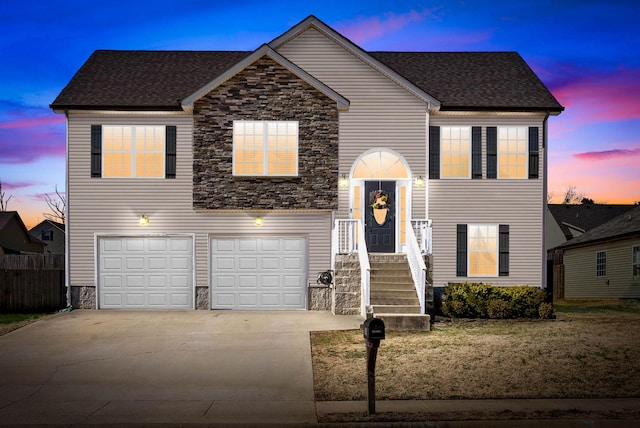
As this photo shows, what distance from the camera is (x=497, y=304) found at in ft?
54.4

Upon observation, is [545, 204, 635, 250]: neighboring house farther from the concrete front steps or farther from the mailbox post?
the mailbox post

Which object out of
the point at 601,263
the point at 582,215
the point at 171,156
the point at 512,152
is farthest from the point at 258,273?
the point at 582,215

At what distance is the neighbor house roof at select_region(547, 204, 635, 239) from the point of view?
46469mm

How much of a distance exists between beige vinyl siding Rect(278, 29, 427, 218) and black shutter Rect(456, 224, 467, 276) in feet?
4.41

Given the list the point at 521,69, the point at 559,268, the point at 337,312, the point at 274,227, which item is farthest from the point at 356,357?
the point at 559,268

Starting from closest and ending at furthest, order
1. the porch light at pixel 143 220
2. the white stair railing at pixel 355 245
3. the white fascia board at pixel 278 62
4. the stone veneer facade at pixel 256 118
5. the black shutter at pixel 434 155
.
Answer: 1. the white stair railing at pixel 355 245
2. the white fascia board at pixel 278 62
3. the stone veneer facade at pixel 256 118
4. the porch light at pixel 143 220
5. the black shutter at pixel 434 155

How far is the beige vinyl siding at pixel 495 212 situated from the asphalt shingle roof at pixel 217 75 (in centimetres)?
66

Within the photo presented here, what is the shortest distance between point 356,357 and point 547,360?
3.50 meters

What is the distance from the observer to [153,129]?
18.7 m

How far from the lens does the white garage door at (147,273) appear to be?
18.6 meters

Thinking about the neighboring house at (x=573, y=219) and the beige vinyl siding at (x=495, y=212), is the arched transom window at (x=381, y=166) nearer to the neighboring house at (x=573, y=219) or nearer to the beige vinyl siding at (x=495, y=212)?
the beige vinyl siding at (x=495, y=212)

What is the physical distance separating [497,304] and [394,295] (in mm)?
2946

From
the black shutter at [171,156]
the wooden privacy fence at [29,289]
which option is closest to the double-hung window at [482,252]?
the black shutter at [171,156]

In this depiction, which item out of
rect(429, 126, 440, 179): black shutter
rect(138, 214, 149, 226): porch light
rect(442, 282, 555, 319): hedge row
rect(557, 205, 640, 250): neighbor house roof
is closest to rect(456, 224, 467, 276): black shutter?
rect(429, 126, 440, 179): black shutter
